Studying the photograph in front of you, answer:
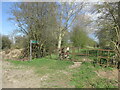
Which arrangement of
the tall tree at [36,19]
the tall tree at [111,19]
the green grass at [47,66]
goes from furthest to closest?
the tall tree at [36,19], the tall tree at [111,19], the green grass at [47,66]

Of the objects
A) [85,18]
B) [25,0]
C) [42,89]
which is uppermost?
[25,0]

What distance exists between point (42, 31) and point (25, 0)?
3.51m

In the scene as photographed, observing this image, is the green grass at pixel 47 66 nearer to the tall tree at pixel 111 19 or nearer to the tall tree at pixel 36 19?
the tall tree at pixel 36 19

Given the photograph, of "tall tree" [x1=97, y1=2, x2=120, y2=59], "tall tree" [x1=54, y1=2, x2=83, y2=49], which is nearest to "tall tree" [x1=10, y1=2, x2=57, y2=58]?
"tall tree" [x1=54, y1=2, x2=83, y2=49]

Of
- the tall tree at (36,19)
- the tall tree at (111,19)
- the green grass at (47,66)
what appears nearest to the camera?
the green grass at (47,66)

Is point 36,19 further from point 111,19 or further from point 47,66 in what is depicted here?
point 111,19

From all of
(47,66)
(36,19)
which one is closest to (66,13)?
(36,19)

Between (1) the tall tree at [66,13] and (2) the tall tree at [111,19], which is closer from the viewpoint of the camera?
(2) the tall tree at [111,19]

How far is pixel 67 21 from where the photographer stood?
10.2 m

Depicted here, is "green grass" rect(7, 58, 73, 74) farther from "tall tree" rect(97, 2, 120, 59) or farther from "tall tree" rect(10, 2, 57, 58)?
"tall tree" rect(97, 2, 120, 59)

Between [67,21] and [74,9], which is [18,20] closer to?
[67,21]

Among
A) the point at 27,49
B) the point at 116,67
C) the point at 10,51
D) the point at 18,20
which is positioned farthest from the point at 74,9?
the point at 10,51

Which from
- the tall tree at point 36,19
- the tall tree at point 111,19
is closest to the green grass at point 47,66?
the tall tree at point 36,19

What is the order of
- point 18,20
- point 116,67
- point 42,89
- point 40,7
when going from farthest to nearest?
point 18,20 < point 40,7 < point 116,67 < point 42,89
